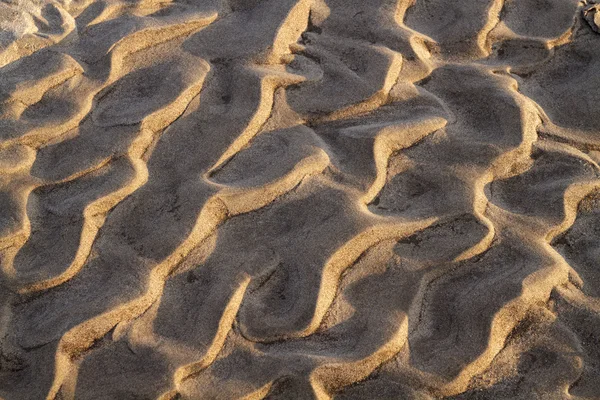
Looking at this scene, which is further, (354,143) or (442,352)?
(354,143)

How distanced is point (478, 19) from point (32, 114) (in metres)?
1.22

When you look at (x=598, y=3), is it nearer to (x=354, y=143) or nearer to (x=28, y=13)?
(x=354, y=143)

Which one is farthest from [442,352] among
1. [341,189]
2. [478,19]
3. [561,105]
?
[478,19]

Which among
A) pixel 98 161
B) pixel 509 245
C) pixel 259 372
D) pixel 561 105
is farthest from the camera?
pixel 561 105

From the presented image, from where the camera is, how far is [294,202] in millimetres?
1483

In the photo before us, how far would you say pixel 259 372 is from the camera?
126cm

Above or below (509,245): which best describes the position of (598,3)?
above

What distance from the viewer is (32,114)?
164cm

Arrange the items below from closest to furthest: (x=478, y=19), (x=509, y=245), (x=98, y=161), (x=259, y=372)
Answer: (x=259, y=372) < (x=509, y=245) < (x=98, y=161) < (x=478, y=19)

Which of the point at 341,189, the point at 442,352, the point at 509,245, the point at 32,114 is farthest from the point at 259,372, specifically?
the point at 32,114

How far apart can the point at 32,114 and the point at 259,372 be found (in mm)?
853

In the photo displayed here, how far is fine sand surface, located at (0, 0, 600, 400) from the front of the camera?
50.6 inches

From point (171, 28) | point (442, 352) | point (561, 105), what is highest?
point (171, 28)

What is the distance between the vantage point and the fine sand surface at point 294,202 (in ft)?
4.22
